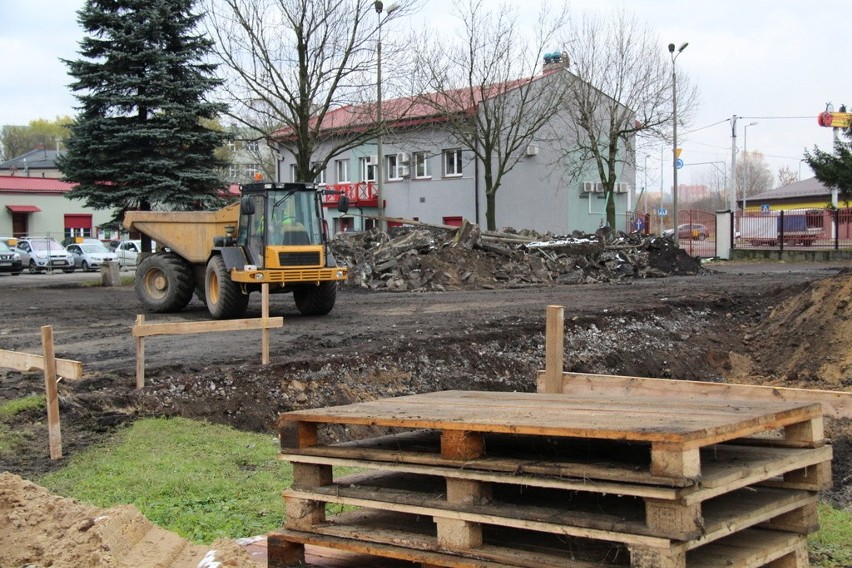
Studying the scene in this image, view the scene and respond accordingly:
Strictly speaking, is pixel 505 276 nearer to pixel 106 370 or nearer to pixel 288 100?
pixel 288 100

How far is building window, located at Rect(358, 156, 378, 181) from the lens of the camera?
46.7m

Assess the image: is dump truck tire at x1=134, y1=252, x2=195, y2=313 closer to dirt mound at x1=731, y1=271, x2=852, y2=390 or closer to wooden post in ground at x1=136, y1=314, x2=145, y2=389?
wooden post in ground at x1=136, y1=314, x2=145, y2=389

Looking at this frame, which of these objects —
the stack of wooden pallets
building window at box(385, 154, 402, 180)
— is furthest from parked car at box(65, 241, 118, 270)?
the stack of wooden pallets

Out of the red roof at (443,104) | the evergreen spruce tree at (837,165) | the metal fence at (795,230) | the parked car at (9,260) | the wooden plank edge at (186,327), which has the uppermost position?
the red roof at (443,104)

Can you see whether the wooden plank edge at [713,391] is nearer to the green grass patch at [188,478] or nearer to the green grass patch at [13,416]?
the green grass patch at [188,478]

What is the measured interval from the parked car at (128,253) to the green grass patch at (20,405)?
114 feet

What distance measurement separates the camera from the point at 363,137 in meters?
32.6

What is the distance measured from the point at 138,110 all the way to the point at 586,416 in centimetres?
2737

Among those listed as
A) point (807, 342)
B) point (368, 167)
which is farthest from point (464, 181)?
point (807, 342)

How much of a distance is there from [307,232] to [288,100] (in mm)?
14538

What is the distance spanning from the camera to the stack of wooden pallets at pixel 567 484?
3.92 meters

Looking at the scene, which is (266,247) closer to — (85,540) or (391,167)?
Result: (85,540)

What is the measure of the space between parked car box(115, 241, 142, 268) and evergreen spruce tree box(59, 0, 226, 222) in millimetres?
15127

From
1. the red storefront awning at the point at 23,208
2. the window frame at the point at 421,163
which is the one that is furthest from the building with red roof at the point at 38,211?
the window frame at the point at 421,163
